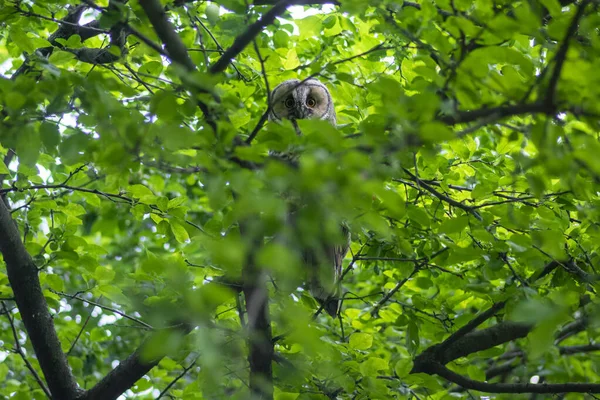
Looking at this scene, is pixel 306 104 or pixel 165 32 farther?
pixel 306 104

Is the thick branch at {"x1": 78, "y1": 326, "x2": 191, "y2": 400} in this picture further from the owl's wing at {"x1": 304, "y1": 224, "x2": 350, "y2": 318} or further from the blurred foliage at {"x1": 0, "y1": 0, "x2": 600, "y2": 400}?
the owl's wing at {"x1": 304, "y1": 224, "x2": 350, "y2": 318}

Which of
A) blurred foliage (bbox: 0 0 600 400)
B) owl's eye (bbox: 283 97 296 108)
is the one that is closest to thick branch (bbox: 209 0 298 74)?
blurred foliage (bbox: 0 0 600 400)

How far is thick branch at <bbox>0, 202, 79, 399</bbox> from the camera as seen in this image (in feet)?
9.34

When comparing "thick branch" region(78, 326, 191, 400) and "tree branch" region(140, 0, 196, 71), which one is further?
"thick branch" region(78, 326, 191, 400)

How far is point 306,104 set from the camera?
13.4 feet

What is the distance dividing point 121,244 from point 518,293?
5193 millimetres

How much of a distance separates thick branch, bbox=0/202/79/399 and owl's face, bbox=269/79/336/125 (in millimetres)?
1665

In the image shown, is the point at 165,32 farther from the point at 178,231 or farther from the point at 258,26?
the point at 178,231

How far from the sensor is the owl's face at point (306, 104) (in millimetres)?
3988

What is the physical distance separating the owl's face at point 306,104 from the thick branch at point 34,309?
5.46ft

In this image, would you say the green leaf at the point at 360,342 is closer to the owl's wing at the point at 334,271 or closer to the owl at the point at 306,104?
the owl's wing at the point at 334,271

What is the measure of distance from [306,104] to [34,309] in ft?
6.68

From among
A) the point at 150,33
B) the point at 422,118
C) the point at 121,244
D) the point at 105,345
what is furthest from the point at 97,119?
the point at 121,244

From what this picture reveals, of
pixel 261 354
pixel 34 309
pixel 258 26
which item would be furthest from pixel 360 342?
pixel 34 309
